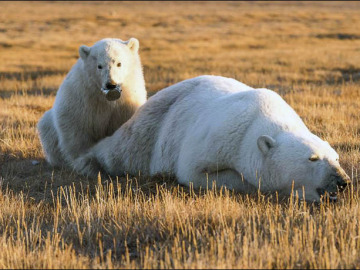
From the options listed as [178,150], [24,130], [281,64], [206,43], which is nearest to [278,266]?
[178,150]

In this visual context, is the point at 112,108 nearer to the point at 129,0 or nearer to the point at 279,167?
the point at 279,167

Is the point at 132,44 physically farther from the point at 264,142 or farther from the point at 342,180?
the point at 342,180

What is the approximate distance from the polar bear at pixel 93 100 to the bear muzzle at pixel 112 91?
0.18 feet

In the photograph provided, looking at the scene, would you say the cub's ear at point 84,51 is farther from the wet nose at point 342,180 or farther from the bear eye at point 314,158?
the wet nose at point 342,180

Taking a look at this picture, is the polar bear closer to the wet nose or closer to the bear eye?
the bear eye

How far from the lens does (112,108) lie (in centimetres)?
732

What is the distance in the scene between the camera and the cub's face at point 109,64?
690 centimetres

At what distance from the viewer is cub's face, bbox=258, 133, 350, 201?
4.86 meters

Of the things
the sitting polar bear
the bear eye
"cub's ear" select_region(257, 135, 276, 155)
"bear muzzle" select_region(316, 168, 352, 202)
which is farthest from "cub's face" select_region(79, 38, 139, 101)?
"bear muzzle" select_region(316, 168, 352, 202)

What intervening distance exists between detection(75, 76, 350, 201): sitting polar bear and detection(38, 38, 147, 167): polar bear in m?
0.26

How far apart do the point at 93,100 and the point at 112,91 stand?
1.74 feet

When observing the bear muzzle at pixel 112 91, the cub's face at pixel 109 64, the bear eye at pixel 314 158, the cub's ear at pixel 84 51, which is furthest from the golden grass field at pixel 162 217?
the cub's ear at pixel 84 51

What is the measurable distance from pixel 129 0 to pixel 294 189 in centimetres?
10763

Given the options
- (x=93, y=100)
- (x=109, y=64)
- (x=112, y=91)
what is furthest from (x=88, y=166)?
(x=109, y=64)
